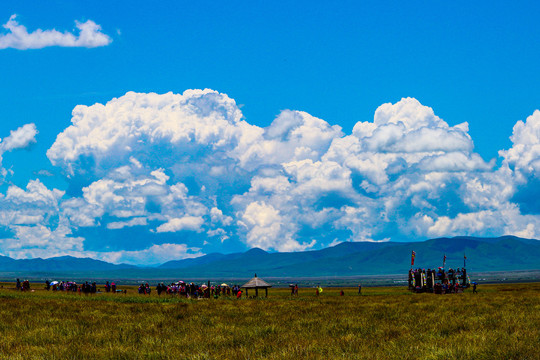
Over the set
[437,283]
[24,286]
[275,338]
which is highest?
[24,286]

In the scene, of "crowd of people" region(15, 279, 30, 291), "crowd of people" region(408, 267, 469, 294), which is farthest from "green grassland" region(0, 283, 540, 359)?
"crowd of people" region(15, 279, 30, 291)

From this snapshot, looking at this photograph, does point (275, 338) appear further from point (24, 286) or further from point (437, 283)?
point (24, 286)

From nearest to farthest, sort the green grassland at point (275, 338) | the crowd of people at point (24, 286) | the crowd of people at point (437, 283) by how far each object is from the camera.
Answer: the green grassland at point (275, 338), the crowd of people at point (437, 283), the crowd of people at point (24, 286)

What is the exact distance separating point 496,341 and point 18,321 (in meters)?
17.6

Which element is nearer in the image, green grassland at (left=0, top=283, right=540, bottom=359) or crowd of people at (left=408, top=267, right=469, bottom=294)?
green grassland at (left=0, top=283, right=540, bottom=359)

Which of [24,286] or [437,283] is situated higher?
[24,286]

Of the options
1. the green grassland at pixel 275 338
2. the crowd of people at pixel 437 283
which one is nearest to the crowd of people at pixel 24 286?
the green grassland at pixel 275 338

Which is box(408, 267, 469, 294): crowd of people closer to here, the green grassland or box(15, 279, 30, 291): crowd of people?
the green grassland

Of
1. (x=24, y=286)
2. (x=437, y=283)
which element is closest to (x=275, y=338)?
(x=437, y=283)

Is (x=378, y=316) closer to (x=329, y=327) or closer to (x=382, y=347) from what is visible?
(x=329, y=327)

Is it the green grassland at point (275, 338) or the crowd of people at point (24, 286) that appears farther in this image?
the crowd of people at point (24, 286)

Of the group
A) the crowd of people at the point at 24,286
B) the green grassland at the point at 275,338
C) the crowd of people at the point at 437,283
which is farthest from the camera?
the crowd of people at the point at 24,286

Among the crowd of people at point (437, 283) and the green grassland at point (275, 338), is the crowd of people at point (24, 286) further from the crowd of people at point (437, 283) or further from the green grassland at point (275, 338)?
the crowd of people at point (437, 283)

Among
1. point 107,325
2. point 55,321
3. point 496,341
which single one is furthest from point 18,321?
point 496,341
